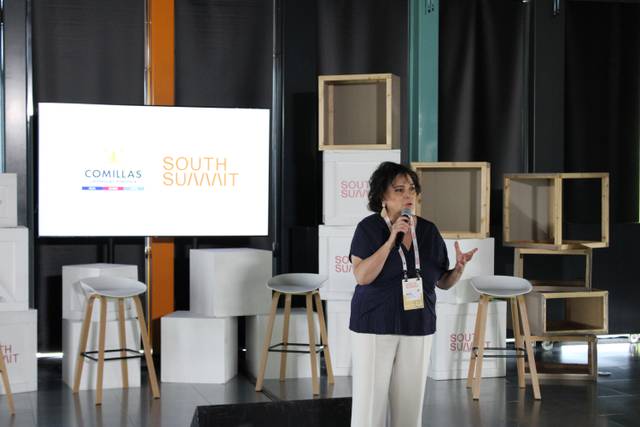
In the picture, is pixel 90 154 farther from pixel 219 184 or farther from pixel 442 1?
pixel 442 1

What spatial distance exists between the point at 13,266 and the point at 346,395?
226cm

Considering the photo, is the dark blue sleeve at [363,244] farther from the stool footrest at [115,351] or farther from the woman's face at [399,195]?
the stool footrest at [115,351]

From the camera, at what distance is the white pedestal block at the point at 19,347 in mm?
5387

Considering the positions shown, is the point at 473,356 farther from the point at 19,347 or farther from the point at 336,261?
the point at 19,347

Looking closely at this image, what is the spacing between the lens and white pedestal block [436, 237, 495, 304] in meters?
5.82

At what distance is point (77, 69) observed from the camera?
6.35 meters

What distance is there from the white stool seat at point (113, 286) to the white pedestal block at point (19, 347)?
0.43 metres

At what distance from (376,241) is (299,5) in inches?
152

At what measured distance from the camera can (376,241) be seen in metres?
3.25

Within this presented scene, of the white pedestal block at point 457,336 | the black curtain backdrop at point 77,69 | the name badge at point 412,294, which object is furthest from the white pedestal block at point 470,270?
the name badge at point 412,294

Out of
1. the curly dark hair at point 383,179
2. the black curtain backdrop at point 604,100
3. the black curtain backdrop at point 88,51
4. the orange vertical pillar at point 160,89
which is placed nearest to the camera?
the curly dark hair at point 383,179

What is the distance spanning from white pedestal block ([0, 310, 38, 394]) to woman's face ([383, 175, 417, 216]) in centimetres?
308

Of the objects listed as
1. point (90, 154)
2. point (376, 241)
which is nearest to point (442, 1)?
point (90, 154)

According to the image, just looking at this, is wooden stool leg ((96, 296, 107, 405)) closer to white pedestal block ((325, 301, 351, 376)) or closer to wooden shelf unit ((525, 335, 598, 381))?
white pedestal block ((325, 301, 351, 376))
